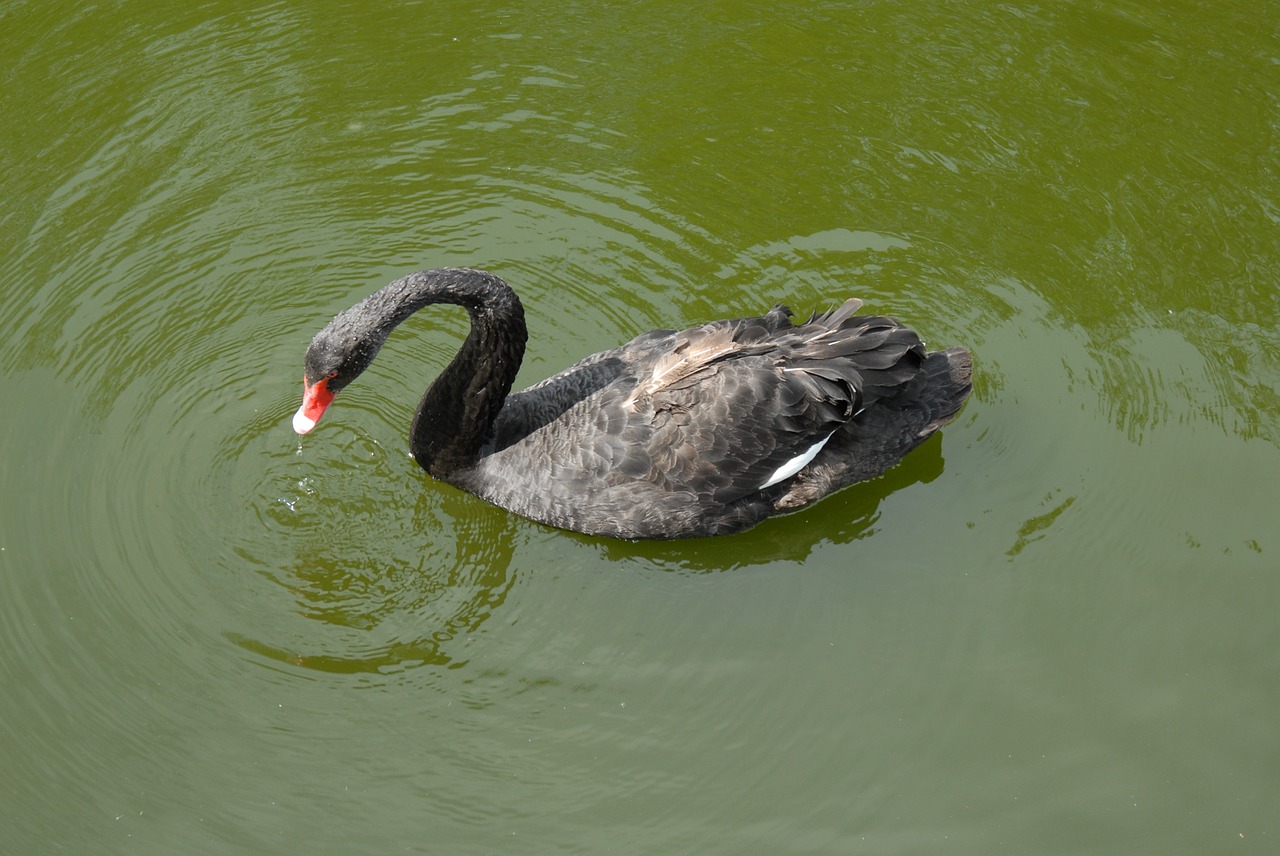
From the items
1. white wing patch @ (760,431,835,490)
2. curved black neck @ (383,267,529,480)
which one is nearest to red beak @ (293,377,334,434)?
curved black neck @ (383,267,529,480)

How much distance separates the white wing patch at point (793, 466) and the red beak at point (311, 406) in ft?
8.07

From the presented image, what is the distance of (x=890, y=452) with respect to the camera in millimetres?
7367

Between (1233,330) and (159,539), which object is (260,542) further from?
(1233,330)

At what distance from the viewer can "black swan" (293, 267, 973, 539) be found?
23.2 feet

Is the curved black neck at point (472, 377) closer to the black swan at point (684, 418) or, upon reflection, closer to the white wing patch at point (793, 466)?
the black swan at point (684, 418)

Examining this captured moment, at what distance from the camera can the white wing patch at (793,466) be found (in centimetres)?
718

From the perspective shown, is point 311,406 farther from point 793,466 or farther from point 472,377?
point 793,466

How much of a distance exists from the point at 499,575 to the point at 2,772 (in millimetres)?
2622

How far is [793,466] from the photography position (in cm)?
718

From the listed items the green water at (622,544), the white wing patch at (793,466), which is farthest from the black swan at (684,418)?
the green water at (622,544)

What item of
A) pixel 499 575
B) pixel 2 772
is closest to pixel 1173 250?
pixel 499 575

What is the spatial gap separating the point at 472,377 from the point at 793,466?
6.18ft

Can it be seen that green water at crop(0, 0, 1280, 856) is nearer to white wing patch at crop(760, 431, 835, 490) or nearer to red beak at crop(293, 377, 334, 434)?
white wing patch at crop(760, 431, 835, 490)

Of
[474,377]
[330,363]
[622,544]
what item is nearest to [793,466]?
[622,544]
